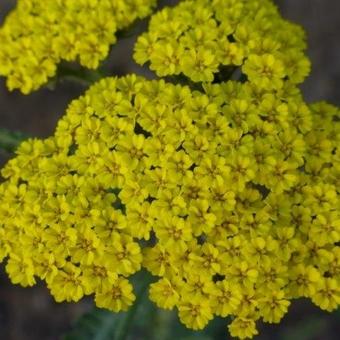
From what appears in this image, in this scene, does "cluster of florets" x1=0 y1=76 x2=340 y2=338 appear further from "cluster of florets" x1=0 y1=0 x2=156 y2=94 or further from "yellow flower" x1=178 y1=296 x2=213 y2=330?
"cluster of florets" x1=0 y1=0 x2=156 y2=94

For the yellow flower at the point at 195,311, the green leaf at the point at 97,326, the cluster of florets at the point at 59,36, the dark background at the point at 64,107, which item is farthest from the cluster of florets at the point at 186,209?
the dark background at the point at 64,107

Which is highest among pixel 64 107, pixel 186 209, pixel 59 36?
pixel 64 107

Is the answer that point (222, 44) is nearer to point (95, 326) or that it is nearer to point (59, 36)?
point (59, 36)

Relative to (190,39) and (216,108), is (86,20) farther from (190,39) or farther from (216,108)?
(216,108)

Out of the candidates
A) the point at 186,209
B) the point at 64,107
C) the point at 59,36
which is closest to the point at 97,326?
the point at 186,209

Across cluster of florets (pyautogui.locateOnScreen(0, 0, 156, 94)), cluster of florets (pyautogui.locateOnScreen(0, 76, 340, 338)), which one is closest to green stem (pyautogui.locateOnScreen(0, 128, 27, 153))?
cluster of florets (pyautogui.locateOnScreen(0, 0, 156, 94))

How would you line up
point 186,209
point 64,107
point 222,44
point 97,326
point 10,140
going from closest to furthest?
point 186,209, point 222,44, point 10,140, point 97,326, point 64,107
